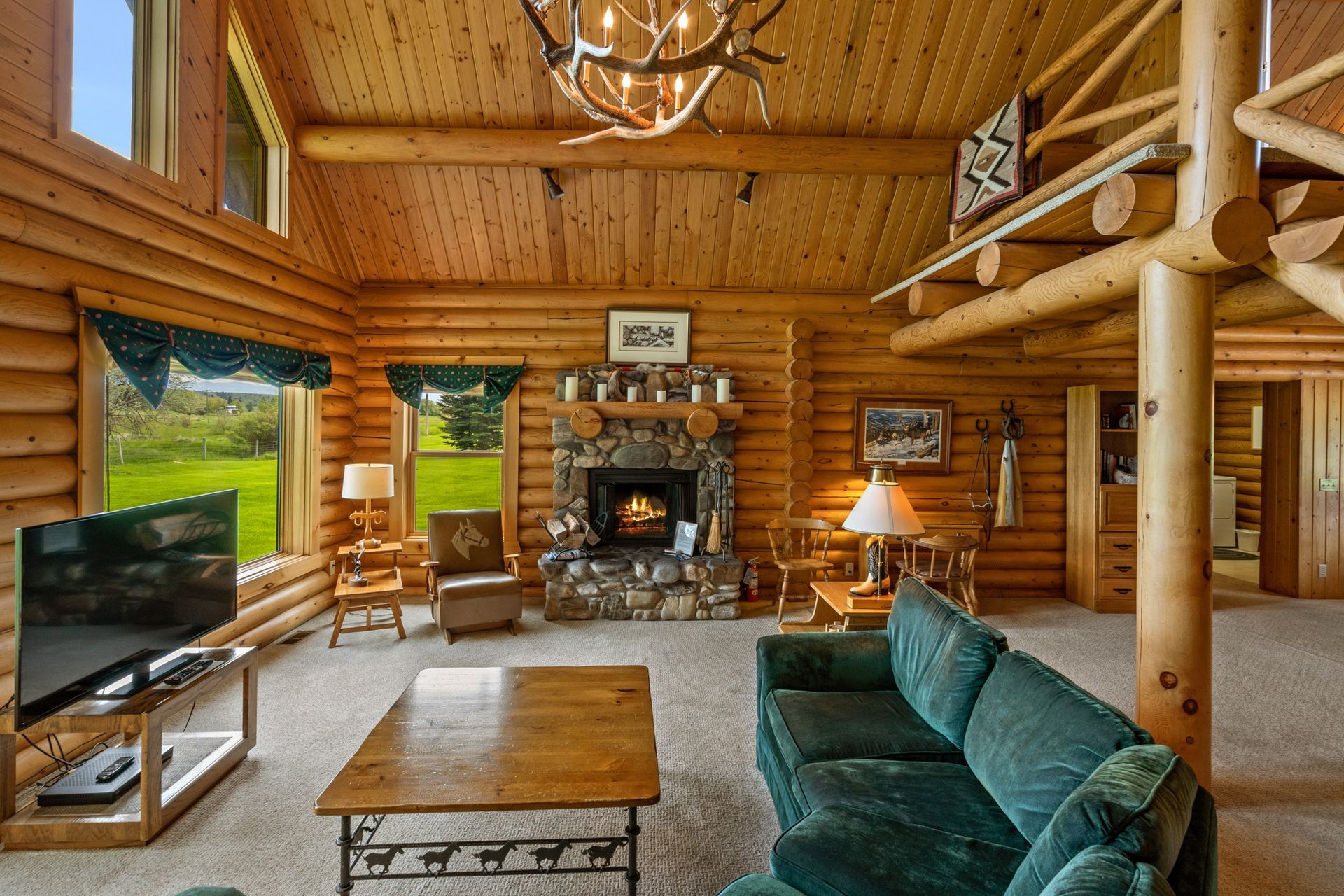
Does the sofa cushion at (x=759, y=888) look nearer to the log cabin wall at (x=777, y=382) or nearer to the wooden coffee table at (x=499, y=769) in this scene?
the wooden coffee table at (x=499, y=769)

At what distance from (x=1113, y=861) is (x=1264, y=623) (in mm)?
6286

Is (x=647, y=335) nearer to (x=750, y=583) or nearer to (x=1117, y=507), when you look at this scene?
(x=750, y=583)

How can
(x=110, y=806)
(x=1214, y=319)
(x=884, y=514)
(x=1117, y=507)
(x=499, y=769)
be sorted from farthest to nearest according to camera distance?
(x=1117, y=507), (x=884, y=514), (x=1214, y=319), (x=110, y=806), (x=499, y=769)

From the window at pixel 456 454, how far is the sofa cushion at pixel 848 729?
4360mm

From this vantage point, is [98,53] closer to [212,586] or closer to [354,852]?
[212,586]

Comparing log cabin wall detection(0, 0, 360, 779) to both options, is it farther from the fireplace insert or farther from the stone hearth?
the fireplace insert

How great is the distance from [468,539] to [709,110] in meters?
4.06

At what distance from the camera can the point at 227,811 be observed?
2727 mm

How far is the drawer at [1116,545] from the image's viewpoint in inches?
239

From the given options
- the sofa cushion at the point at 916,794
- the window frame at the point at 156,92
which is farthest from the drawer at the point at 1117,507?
the window frame at the point at 156,92

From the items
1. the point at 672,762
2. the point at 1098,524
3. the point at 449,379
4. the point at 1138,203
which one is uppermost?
the point at 1138,203

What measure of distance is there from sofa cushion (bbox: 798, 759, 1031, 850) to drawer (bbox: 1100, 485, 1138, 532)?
4.93 m

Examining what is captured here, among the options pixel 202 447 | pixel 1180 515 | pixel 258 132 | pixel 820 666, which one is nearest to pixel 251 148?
pixel 258 132

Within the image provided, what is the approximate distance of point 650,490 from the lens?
6.34m
